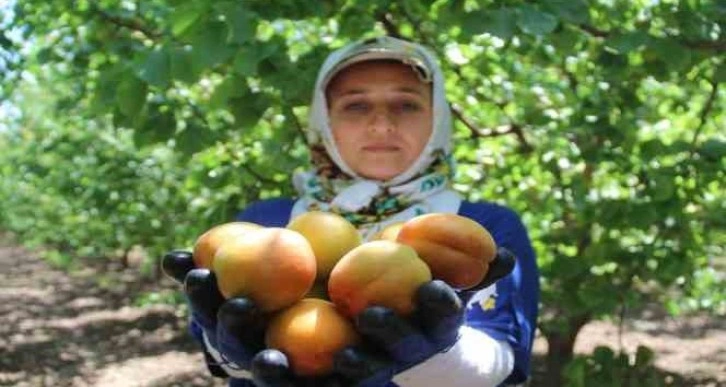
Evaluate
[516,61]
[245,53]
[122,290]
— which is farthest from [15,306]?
[245,53]

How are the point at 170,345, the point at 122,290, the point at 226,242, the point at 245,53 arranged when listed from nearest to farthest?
the point at 226,242 < the point at 245,53 < the point at 170,345 < the point at 122,290

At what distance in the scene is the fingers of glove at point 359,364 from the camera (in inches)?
44.9

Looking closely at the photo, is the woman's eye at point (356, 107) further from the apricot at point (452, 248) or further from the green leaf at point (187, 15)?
the apricot at point (452, 248)

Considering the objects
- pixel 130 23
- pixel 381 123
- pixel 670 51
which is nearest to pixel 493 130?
pixel 670 51

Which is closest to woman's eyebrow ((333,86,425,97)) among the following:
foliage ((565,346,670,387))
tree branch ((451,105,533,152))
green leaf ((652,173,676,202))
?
green leaf ((652,173,676,202))

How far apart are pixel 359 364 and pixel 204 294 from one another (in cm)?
24

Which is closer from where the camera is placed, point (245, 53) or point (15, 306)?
point (245, 53)

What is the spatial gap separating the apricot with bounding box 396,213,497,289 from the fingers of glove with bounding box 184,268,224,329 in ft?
0.91

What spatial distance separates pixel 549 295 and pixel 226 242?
2.41 meters

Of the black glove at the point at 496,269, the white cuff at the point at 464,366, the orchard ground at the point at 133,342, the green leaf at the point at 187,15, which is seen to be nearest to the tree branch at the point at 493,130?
the green leaf at the point at 187,15

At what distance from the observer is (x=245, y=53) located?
2078mm

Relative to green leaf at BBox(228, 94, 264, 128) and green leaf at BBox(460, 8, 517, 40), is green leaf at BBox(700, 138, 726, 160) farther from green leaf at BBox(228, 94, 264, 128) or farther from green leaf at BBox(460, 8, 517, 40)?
green leaf at BBox(228, 94, 264, 128)

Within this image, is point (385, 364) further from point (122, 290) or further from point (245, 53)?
point (122, 290)

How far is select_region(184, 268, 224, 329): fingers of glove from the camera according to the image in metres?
1.23
